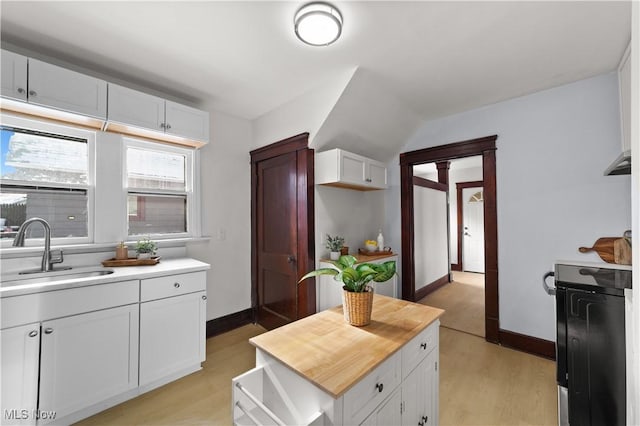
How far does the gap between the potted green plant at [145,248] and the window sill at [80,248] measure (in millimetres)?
111

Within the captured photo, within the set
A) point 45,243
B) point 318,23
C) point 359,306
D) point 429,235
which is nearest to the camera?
point 359,306

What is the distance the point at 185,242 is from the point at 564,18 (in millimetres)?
3519

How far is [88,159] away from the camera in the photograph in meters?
2.25

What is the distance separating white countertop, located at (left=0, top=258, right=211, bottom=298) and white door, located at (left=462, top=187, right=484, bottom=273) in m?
6.21

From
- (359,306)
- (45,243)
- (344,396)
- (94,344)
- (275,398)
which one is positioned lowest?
(94,344)

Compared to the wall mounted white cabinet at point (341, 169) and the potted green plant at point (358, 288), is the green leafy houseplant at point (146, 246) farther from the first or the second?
the potted green plant at point (358, 288)

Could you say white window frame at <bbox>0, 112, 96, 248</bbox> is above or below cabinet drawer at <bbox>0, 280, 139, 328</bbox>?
above

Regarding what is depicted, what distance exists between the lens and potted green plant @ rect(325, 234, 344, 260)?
2.82m

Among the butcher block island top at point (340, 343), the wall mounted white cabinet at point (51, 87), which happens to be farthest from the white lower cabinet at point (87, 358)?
the wall mounted white cabinet at point (51, 87)

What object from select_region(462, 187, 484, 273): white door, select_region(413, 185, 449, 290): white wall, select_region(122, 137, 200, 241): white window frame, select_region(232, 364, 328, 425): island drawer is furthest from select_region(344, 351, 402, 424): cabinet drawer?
select_region(462, 187, 484, 273): white door

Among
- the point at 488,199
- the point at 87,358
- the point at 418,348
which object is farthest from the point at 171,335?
the point at 488,199

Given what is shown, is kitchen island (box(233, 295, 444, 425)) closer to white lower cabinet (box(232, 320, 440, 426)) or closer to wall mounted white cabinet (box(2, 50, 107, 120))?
white lower cabinet (box(232, 320, 440, 426))

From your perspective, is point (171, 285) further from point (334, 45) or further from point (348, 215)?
point (334, 45)

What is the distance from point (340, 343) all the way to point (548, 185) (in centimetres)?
266
